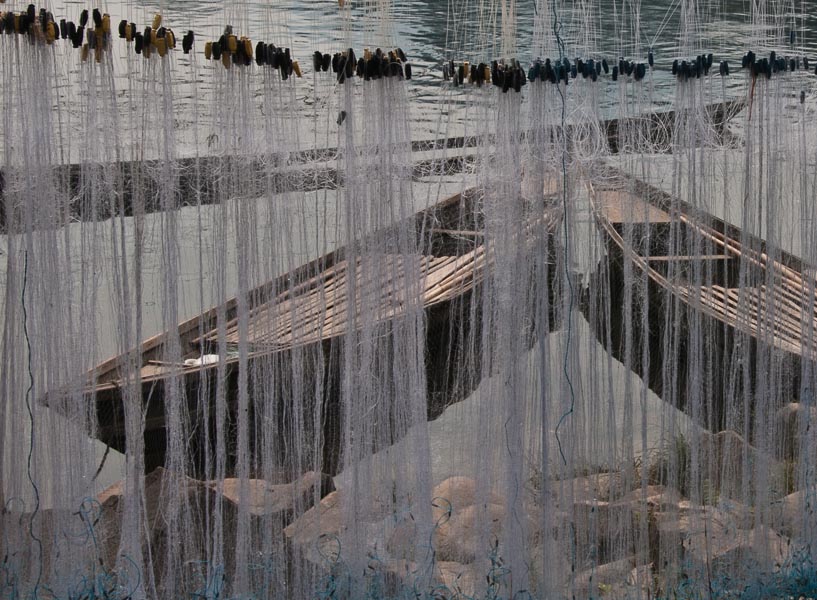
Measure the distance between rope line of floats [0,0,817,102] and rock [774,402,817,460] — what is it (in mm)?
1111

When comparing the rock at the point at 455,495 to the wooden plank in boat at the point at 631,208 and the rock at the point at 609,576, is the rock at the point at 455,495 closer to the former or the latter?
the rock at the point at 609,576

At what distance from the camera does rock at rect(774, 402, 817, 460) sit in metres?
3.38

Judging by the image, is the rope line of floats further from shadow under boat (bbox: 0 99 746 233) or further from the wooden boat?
the wooden boat

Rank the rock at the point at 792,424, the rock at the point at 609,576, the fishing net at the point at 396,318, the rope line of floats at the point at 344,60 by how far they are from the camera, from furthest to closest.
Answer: the rock at the point at 792,424
the rock at the point at 609,576
the fishing net at the point at 396,318
the rope line of floats at the point at 344,60

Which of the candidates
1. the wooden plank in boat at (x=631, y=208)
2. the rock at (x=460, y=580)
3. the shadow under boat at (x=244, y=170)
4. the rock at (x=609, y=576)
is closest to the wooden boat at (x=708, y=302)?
the wooden plank in boat at (x=631, y=208)

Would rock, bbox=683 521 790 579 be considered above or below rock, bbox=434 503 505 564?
below

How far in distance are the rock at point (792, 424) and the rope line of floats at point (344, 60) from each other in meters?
1.11

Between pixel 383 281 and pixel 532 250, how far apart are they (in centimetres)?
45

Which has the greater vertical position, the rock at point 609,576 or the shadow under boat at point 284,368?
the shadow under boat at point 284,368

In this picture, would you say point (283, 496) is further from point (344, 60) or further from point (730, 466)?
point (730, 466)

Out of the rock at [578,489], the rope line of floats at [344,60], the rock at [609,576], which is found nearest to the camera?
the rope line of floats at [344,60]

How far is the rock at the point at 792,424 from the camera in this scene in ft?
11.1

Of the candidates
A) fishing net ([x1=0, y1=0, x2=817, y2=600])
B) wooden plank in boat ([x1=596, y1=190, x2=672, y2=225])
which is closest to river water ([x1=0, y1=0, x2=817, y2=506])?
fishing net ([x1=0, y1=0, x2=817, y2=600])

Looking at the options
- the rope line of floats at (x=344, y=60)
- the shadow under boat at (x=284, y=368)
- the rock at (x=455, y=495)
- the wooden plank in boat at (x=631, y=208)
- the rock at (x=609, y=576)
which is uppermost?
the rope line of floats at (x=344, y=60)
